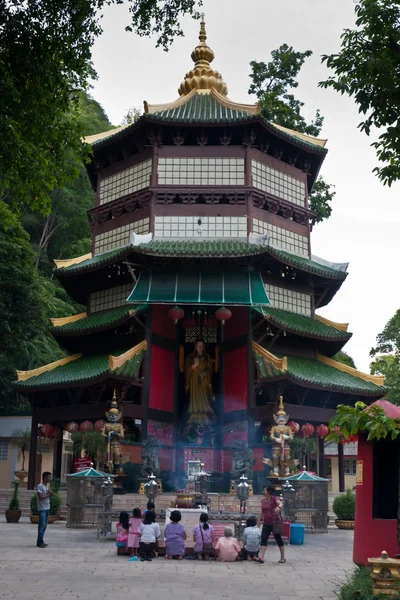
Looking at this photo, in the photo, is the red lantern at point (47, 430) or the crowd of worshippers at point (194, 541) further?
the red lantern at point (47, 430)

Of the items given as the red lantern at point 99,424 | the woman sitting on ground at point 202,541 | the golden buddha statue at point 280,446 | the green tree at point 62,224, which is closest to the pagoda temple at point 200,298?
the red lantern at point 99,424

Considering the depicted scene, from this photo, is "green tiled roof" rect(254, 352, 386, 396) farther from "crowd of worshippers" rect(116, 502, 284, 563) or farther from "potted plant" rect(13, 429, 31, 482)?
"potted plant" rect(13, 429, 31, 482)

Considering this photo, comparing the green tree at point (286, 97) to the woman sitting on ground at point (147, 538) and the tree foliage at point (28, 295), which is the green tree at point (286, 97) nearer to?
the tree foliage at point (28, 295)

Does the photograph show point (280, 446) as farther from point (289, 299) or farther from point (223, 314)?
point (289, 299)

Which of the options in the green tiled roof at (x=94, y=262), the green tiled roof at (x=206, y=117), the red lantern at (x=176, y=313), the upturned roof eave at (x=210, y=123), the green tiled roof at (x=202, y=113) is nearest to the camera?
the red lantern at (x=176, y=313)

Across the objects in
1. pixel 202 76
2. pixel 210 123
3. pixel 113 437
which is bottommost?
pixel 113 437

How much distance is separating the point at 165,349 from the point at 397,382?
22182 mm

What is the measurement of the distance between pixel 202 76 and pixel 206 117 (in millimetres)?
4977

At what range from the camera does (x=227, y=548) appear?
13.7 meters

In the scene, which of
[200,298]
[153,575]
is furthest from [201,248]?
[153,575]

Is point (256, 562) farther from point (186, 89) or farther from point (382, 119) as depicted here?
point (186, 89)

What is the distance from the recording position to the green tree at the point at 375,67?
10266mm

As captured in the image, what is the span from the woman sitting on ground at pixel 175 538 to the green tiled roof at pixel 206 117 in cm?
1798

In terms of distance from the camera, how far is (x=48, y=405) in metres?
28.1
